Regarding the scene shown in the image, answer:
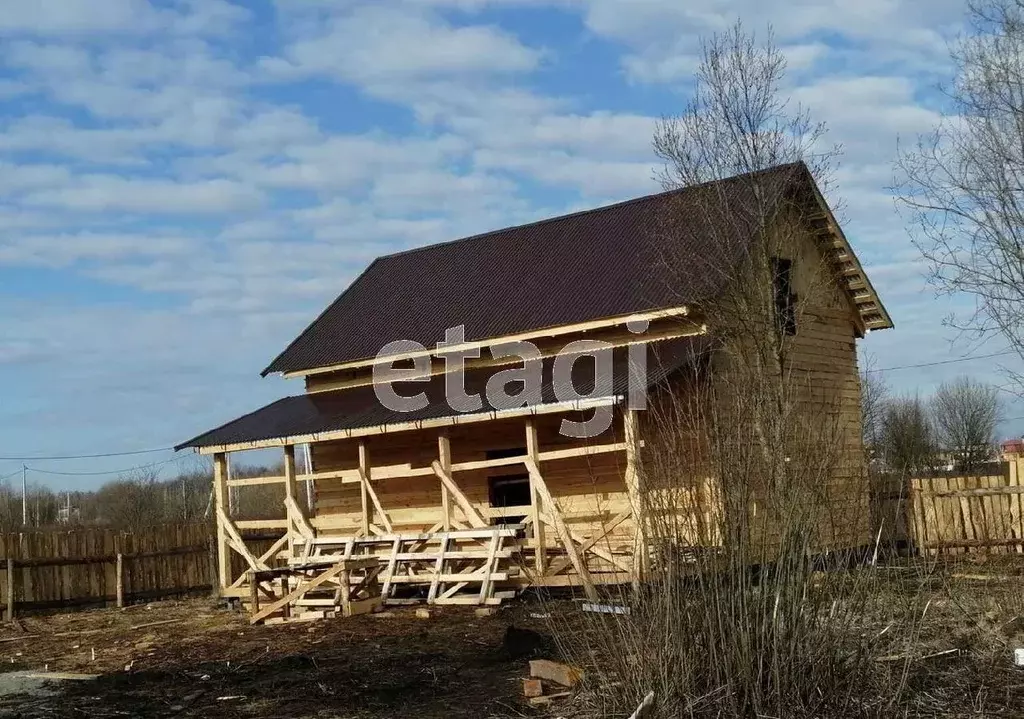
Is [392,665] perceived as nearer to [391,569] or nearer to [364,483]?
[391,569]

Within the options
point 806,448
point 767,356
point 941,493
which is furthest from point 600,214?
point 806,448

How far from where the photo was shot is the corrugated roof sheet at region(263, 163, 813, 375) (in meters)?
18.9

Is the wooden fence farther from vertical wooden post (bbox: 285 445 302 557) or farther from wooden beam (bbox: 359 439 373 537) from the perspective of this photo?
wooden beam (bbox: 359 439 373 537)

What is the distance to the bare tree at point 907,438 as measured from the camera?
2620 centimetres

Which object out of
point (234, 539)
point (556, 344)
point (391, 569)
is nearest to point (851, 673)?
point (391, 569)

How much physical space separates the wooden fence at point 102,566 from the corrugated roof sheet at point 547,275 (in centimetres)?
476

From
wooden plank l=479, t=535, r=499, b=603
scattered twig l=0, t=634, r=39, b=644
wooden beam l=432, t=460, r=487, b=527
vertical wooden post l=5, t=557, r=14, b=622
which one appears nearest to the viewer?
wooden plank l=479, t=535, r=499, b=603

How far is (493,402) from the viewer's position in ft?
58.9

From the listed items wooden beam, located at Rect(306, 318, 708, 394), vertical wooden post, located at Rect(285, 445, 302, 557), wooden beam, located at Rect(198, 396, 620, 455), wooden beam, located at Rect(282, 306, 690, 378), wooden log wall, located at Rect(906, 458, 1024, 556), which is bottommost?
wooden log wall, located at Rect(906, 458, 1024, 556)

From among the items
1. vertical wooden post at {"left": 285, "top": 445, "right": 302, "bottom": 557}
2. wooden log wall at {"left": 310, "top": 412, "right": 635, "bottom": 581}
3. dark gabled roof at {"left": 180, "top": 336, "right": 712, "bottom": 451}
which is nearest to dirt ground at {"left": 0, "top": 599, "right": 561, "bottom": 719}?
vertical wooden post at {"left": 285, "top": 445, "right": 302, "bottom": 557}

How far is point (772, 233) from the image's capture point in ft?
64.8

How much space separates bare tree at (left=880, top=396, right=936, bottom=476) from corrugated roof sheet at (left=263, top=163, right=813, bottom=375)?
6.67m

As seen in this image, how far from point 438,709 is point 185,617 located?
1219cm

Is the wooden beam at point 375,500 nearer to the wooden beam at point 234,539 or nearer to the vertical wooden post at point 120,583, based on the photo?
the wooden beam at point 234,539
